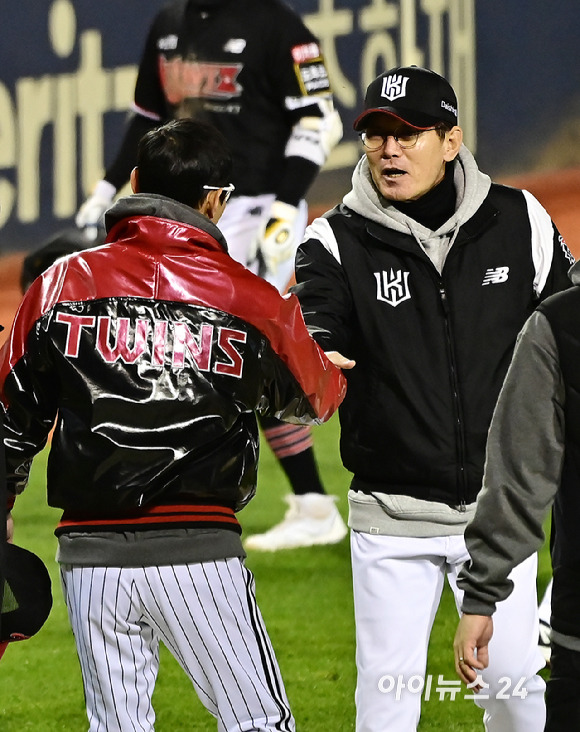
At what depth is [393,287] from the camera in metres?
2.89

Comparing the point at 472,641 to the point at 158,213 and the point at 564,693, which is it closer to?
the point at 564,693

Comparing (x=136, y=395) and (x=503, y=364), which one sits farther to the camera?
(x=503, y=364)

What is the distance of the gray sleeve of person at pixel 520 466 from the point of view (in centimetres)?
202

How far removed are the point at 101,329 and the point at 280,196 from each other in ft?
11.9

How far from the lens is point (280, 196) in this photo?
5.96m

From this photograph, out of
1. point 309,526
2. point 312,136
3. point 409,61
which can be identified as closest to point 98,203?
point 312,136

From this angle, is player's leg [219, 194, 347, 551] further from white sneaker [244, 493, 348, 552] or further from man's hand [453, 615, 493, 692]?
man's hand [453, 615, 493, 692]

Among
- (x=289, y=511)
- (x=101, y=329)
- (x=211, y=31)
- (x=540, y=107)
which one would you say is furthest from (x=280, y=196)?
(x=101, y=329)

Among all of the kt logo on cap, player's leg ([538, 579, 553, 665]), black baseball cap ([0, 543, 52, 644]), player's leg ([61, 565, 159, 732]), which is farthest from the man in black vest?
player's leg ([538, 579, 553, 665])

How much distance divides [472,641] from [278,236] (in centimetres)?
413

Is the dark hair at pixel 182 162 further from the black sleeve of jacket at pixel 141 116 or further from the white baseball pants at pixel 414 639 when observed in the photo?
the black sleeve of jacket at pixel 141 116

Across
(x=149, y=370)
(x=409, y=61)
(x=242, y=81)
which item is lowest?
(x=149, y=370)

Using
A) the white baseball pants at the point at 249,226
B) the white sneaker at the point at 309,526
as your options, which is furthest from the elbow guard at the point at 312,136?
the white sneaker at the point at 309,526

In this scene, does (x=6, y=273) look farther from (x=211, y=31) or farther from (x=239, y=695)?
(x=239, y=695)
